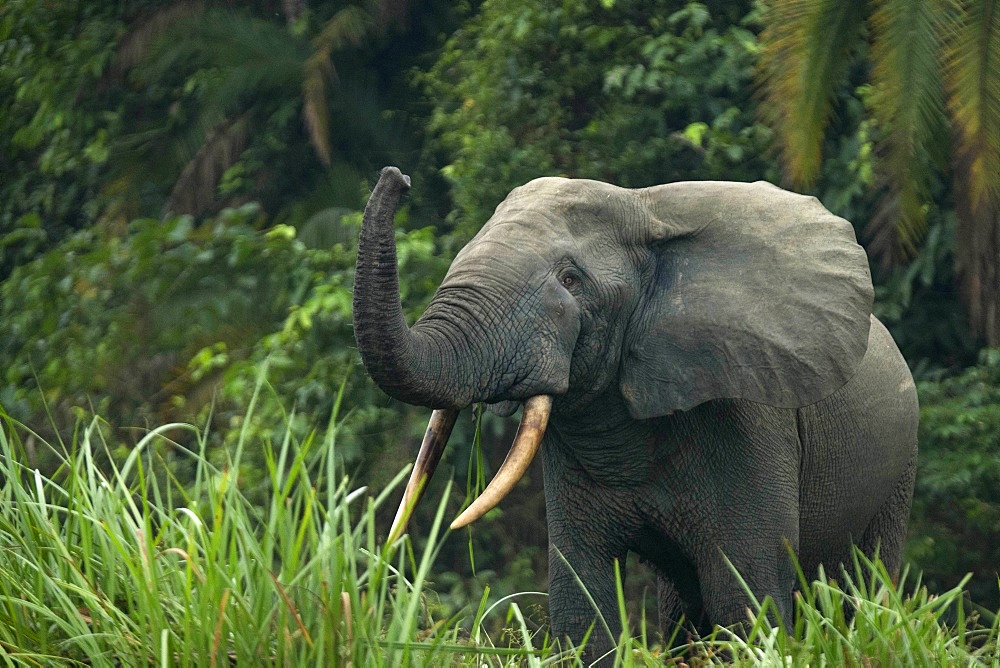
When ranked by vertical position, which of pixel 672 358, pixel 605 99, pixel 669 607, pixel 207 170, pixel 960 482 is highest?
pixel 672 358

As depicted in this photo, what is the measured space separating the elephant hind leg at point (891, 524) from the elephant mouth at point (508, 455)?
6.28ft

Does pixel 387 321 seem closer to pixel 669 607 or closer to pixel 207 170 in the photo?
pixel 669 607

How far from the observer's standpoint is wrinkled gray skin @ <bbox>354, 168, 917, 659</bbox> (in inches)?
178

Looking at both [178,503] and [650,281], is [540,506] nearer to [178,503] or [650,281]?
[178,503]

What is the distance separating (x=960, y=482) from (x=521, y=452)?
407 centimetres

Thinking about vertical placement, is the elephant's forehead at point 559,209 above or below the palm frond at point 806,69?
above

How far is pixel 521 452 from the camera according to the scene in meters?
4.36

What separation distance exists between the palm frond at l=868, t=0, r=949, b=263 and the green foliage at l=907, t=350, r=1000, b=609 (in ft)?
3.81

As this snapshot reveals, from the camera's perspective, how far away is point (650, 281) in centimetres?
486

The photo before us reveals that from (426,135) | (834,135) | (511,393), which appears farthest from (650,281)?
(426,135)

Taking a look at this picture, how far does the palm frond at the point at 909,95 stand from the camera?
6754 millimetres

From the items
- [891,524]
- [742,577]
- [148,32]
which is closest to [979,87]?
[891,524]

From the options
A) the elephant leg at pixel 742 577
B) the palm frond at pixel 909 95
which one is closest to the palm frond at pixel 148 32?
the palm frond at pixel 909 95

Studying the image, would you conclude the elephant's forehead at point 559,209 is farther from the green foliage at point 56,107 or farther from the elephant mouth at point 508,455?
the green foliage at point 56,107
